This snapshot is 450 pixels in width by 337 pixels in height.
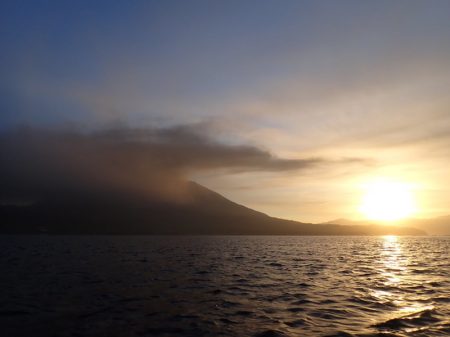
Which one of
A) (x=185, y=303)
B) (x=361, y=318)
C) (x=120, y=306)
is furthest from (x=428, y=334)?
(x=120, y=306)

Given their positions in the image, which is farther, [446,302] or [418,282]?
[418,282]

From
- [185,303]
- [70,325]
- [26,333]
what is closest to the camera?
[26,333]

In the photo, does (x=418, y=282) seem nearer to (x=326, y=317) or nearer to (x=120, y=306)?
(x=326, y=317)

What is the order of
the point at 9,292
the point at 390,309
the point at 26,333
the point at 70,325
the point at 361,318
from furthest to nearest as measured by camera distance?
the point at 9,292
the point at 390,309
the point at 361,318
the point at 70,325
the point at 26,333

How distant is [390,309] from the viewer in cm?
2881

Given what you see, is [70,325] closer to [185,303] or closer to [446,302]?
[185,303]

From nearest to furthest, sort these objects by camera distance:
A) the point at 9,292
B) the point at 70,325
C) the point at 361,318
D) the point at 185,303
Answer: the point at 70,325, the point at 361,318, the point at 185,303, the point at 9,292

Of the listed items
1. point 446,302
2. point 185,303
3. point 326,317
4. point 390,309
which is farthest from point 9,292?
point 446,302

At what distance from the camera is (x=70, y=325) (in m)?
23.7

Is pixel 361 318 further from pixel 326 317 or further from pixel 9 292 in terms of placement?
pixel 9 292

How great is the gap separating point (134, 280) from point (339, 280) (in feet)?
77.1

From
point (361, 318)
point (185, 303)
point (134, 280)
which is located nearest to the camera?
point (361, 318)

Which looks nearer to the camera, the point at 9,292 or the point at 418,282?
the point at 9,292

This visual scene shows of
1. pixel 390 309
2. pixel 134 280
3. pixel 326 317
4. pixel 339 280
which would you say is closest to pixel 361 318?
pixel 326 317
